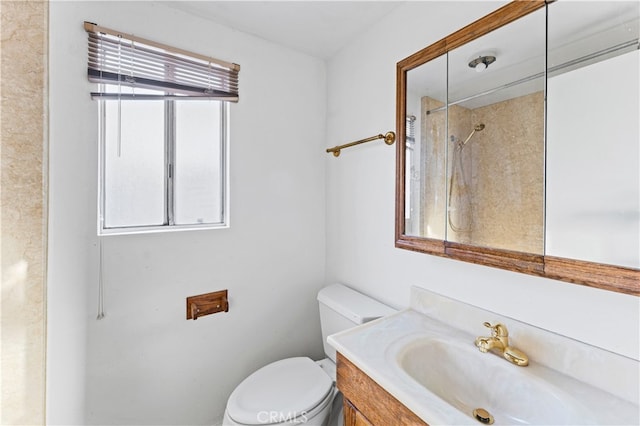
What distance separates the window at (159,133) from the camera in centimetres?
120

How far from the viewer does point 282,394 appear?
120 centimetres

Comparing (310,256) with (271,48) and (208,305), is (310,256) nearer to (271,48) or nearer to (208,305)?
(208,305)

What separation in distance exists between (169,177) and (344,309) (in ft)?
3.63

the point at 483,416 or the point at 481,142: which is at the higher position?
the point at 481,142

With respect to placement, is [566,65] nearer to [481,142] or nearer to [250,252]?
[481,142]

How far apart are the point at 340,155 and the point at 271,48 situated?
0.73 meters

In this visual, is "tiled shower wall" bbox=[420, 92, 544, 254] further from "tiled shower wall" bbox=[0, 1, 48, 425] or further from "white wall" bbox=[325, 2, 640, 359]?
"tiled shower wall" bbox=[0, 1, 48, 425]

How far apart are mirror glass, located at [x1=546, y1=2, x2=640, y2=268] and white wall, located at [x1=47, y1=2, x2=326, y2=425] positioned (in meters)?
1.20

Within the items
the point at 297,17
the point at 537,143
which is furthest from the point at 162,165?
the point at 537,143

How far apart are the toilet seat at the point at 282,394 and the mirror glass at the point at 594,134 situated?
3.42 feet

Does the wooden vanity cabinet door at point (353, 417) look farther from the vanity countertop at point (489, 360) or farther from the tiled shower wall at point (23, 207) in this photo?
the tiled shower wall at point (23, 207)

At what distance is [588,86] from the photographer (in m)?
0.73

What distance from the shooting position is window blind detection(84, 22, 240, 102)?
1.15 meters
